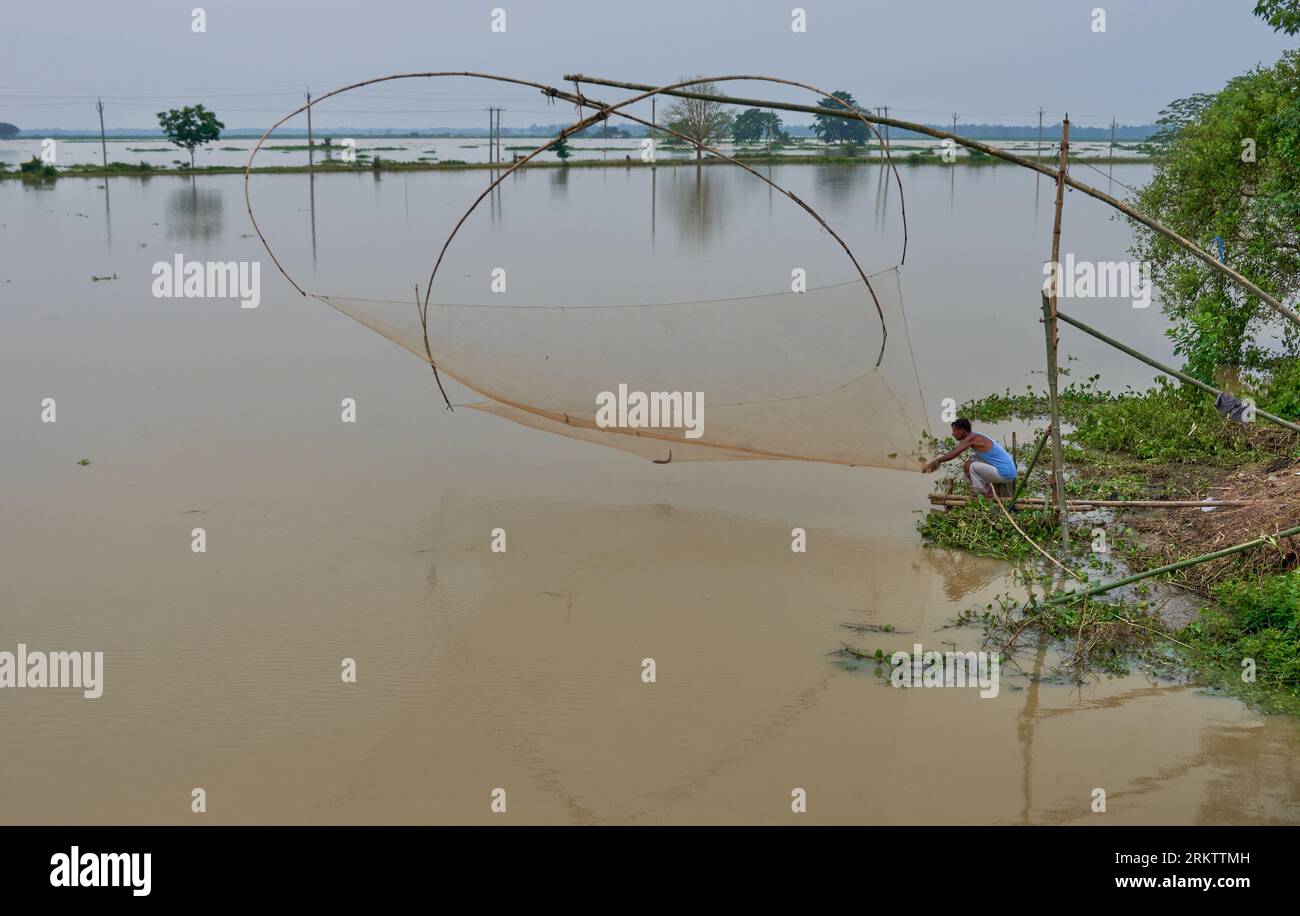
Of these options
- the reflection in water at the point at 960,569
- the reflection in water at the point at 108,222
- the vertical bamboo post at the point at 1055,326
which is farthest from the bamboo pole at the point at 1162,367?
the reflection in water at the point at 108,222

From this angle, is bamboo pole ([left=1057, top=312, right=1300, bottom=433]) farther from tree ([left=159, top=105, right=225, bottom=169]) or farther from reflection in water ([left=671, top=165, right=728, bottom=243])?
tree ([left=159, top=105, right=225, bottom=169])

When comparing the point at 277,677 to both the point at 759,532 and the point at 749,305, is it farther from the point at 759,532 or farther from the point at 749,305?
the point at 749,305

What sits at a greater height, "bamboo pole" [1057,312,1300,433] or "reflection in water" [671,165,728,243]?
"reflection in water" [671,165,728,243]

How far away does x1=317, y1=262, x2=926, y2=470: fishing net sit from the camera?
6031 millimetres

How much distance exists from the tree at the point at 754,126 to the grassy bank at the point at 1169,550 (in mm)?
59174

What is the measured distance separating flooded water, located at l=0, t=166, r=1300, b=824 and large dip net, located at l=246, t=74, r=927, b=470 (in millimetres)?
334

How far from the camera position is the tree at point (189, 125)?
34281 mm

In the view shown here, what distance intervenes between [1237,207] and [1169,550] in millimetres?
4438

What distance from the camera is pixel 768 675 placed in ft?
15.6

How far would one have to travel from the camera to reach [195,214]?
2233 centimetres

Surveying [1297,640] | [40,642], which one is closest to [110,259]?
[40,642]

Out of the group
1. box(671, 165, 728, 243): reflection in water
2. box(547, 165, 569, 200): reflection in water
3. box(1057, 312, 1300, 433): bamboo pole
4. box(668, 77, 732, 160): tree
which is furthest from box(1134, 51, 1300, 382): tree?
box(668, 77, 732, 160): tree

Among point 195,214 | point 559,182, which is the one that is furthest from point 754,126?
point 195,214
